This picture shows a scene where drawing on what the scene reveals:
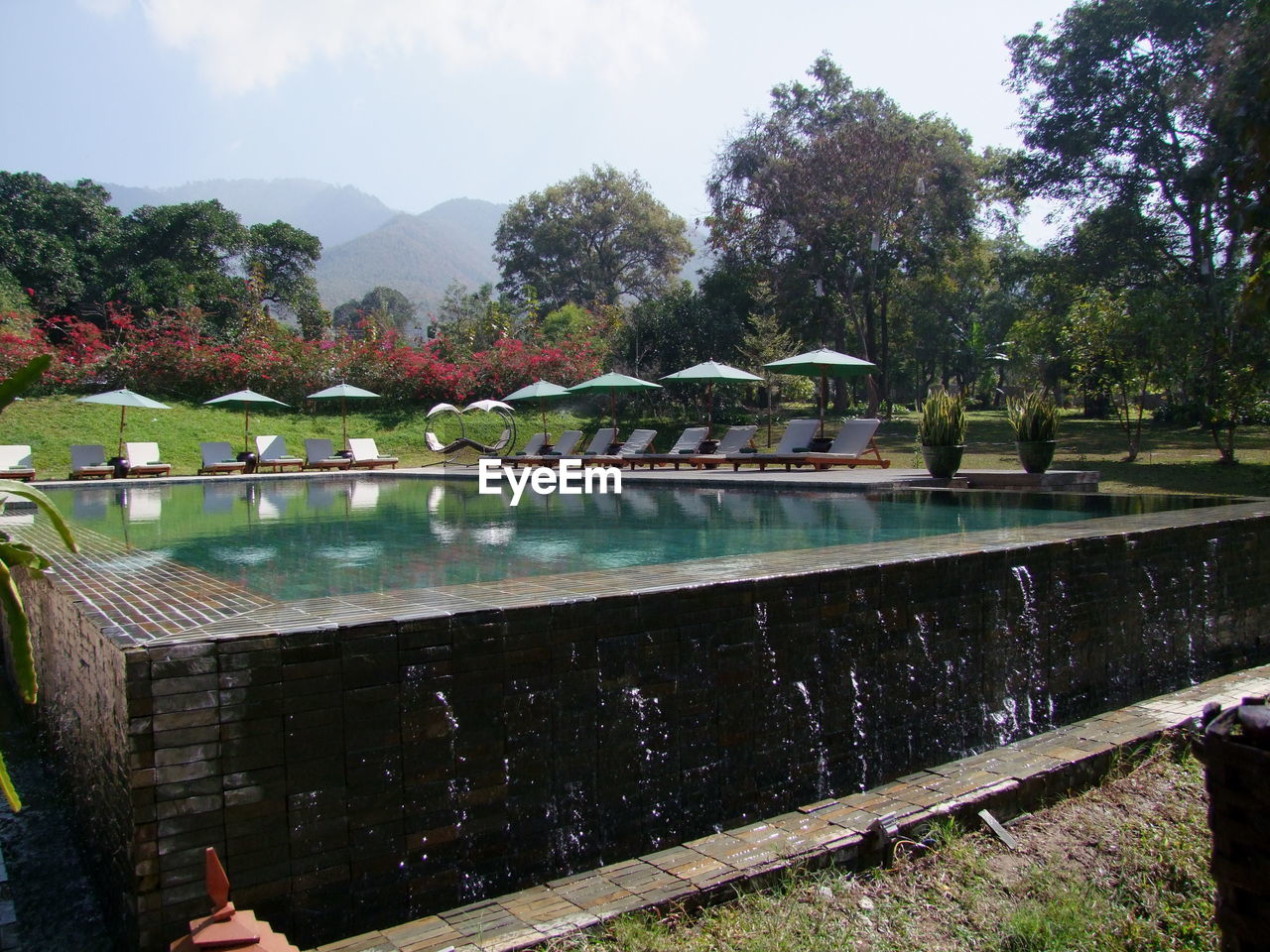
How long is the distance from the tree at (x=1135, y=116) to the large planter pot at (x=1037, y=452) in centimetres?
1228

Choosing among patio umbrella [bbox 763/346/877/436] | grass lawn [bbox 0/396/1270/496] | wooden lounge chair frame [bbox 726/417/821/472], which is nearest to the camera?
grass lawn [bbox 0/396/1270/496]

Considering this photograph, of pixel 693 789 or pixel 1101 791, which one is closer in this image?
pixel 693 789

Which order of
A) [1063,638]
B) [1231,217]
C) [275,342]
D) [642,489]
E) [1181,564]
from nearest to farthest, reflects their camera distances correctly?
[1231,217] < [1063,638] < [1181,564] < [642,489] < [275,342]

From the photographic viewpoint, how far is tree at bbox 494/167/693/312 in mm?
51531

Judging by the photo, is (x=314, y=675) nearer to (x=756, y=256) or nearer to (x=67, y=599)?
(x=67, y=599)

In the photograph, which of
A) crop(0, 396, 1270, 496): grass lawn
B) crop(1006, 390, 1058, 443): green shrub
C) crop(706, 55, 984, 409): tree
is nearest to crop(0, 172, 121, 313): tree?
crop(0, 396, 1270, 496): grass lawn

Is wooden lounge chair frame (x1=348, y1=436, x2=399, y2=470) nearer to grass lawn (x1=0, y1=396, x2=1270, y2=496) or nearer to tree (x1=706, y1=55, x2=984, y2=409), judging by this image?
grass lawn (x1=0, y1=396, x2=1270, y2=496)

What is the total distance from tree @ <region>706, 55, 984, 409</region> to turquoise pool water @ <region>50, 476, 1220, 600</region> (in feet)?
54.9

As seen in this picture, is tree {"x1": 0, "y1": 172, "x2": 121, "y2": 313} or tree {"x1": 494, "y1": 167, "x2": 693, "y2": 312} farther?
tree {"x1": 494, "y1": 167, "x2": 693, "y2": 312}

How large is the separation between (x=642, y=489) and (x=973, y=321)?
131ft

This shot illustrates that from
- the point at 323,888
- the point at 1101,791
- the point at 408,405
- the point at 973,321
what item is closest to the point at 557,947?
the point at 323,888

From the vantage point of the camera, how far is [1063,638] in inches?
192

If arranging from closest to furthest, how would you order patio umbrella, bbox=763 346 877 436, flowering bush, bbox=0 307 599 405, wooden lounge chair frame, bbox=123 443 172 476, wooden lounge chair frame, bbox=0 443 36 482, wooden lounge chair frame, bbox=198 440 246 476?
wooden lounge chair frame, bbox=0 443 36 482 → wooden lounge chair frame, bbox=123 443 172 476 → patio umbrella, bbox=763 346 877 436 → wooden lounge chair frame, bbox=198 440 246 476 → flowering bush, bbox=0 307 599 405

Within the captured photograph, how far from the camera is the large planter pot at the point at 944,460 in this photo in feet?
38.6
